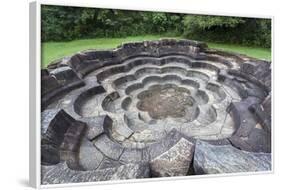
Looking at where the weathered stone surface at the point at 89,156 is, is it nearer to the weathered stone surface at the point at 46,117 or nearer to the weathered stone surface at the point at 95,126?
the weathered stone surface at the point at 95,126

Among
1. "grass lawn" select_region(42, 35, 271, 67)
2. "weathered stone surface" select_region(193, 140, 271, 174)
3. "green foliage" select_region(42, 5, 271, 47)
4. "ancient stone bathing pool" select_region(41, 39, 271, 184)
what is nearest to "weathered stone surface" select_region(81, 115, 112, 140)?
"ancient stone bathing pool" select_region(41, 39, 271, 184)

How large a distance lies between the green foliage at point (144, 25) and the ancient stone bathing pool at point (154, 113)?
0.14 metres

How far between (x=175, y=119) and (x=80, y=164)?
102 centimetres

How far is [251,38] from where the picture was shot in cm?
434

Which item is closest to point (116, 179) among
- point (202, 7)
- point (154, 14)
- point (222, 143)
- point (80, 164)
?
point (80, 164)

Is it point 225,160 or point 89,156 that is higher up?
point 89,156

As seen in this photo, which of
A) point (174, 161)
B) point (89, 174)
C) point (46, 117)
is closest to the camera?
point (46, 117)

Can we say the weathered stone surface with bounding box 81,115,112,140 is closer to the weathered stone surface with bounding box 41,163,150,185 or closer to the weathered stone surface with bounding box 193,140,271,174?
the weathered stone surface with bounding box 41,163,150,185

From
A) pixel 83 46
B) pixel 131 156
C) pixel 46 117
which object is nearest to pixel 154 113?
pixel 131 156

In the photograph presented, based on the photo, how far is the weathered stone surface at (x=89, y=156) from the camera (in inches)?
146

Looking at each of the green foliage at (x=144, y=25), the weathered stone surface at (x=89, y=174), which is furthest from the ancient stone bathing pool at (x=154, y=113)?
the green foliage at (x=144, y=25)

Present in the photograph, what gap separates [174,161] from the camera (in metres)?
3.91

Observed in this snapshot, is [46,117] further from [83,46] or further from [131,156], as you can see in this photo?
[131,156]

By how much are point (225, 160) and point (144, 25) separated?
5.08 feet
